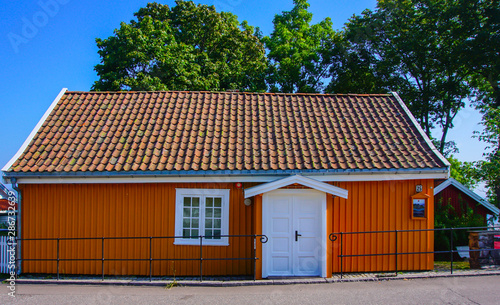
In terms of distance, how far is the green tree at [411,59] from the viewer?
25922 millimetres

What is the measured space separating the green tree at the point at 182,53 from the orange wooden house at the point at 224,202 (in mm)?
11579

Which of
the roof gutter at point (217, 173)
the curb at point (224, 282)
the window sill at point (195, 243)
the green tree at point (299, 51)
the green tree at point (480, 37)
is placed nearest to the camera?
the curb at point (224, 282)

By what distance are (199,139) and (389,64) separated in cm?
1956

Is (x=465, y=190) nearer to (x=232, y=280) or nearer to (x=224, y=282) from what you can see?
(x=232, y=280)

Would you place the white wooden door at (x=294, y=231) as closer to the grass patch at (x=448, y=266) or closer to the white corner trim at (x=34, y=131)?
the grass patch at (x=448, y=266)

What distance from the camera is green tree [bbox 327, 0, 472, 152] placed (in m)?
25.9

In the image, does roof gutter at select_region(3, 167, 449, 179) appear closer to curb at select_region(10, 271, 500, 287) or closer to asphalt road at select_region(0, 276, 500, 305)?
curb at select_region(10, 271, 500, 287)

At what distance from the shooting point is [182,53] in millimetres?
24125

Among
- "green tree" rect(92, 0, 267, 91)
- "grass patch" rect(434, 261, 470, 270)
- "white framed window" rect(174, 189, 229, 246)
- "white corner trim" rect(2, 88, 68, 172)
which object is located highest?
"green tree" rect(92, 0, 267, 91)

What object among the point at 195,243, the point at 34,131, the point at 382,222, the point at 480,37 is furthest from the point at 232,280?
the point at 480,37

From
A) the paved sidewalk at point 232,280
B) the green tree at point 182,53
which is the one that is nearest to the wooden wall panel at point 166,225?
the paved sidewalk at point 232,280

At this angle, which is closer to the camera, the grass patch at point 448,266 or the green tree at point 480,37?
the grass patch at point 448,266

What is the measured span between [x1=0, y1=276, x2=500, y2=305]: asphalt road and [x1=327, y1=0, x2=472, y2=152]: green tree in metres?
19.7

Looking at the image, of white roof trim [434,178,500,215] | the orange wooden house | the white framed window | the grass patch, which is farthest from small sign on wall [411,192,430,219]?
white roof trim [434,178,500,215]
